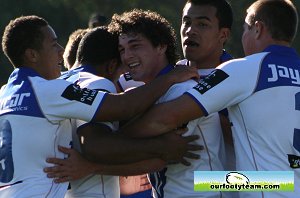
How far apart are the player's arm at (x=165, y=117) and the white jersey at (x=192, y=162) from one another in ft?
0.45

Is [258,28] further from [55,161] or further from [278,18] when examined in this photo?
[55,161]

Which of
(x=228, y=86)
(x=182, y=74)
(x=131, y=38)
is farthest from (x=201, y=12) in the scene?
(x=228, y=86)

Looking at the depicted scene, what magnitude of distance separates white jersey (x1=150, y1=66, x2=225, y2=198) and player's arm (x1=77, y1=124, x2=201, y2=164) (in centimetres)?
7

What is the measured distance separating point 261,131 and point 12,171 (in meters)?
1.56

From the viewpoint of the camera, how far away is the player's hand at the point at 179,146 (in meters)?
5.96

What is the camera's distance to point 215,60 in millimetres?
6895

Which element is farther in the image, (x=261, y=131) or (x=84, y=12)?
(x=84, y=12)

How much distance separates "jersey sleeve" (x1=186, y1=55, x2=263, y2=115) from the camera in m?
5.72

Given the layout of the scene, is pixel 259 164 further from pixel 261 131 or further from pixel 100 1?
pixel 100 1

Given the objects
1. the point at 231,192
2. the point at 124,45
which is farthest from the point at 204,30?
the point at 231,192

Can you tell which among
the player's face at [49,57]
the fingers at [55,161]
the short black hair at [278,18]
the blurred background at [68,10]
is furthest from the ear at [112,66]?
the blurred background at [68,10]

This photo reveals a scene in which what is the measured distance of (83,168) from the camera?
20.3 ft

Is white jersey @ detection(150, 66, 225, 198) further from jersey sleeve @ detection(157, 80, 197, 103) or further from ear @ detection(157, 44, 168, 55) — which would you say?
ear @ detection(157, 44, 168, 55)

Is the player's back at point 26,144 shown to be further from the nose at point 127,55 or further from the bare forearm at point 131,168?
the nose at point 127,55
